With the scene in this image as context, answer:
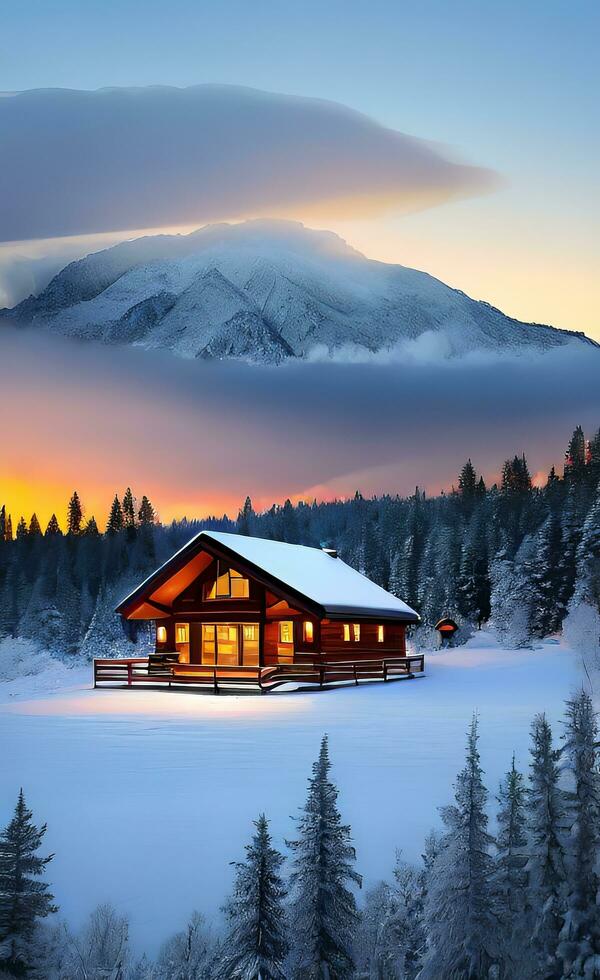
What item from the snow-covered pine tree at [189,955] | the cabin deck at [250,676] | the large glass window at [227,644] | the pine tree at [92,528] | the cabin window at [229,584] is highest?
the pine tree at [92,528]

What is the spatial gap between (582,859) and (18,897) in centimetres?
681

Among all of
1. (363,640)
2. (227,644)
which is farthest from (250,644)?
(363,640)

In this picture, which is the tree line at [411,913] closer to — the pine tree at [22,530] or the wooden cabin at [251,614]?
the wooden cabin at [251,614]

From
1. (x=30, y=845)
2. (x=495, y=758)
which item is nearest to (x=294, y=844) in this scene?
(x=30, y=845)

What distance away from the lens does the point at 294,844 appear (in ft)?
38.8

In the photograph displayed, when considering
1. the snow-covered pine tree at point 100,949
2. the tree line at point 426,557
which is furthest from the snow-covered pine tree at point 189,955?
the tree line at point 426,557

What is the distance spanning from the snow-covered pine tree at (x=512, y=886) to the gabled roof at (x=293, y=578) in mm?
22787

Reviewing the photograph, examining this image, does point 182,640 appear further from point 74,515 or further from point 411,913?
point 74,515

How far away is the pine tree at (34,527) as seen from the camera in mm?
141625

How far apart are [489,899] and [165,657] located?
28876mm

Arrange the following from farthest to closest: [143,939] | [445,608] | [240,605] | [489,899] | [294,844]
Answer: [445,608], [240,605], [143,939], [294,844], [489,899]

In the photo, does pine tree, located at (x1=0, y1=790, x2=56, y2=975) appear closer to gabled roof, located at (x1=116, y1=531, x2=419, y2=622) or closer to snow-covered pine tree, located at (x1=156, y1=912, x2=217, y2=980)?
snow-covered pine tree, located at (x1=156, y1=912, x2=217, y2=980)

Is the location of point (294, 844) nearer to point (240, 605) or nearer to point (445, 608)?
point (240, 605)

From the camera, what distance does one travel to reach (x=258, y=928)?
11062 millimetres
